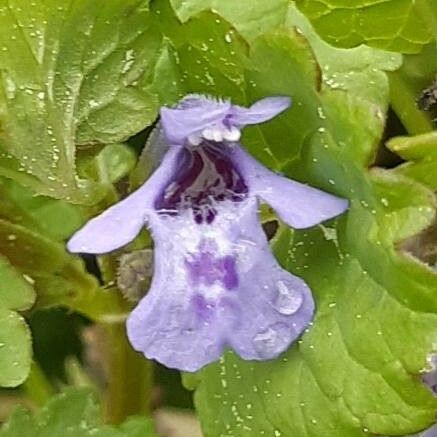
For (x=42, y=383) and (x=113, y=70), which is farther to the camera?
(x=42, y=383)

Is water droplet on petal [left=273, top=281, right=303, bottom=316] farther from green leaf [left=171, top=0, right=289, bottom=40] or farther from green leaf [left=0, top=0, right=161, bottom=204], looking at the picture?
green leaf [left=171, top=0, right=289, bottom=40]

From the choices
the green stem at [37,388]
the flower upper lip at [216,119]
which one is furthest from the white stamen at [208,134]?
the green stem at [37,388]

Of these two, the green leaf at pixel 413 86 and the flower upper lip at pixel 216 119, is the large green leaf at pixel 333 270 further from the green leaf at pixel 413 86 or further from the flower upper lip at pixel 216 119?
the green leaf at pixel 413 86

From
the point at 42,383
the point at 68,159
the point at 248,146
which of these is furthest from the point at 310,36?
the point at 42,383

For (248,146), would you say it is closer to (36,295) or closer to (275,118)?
(275,118)

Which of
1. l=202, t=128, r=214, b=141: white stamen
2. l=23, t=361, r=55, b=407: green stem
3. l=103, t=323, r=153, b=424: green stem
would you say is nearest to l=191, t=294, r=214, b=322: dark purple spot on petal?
l=202, t=128, r=214, b=141: white stamen

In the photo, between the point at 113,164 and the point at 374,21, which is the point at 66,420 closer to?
the point at 113,164
